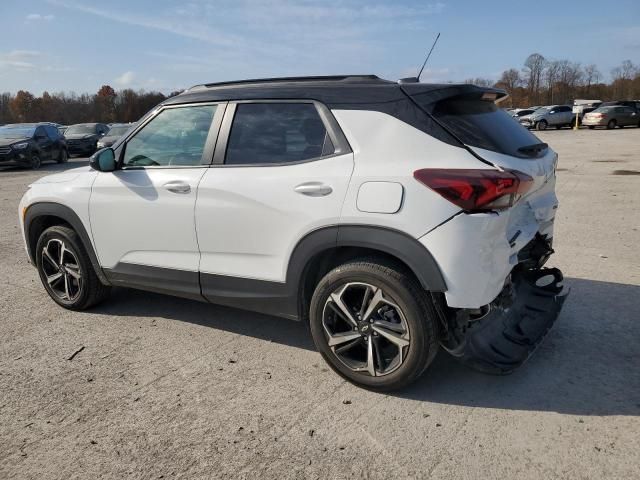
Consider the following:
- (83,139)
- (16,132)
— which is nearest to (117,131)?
(83,139)

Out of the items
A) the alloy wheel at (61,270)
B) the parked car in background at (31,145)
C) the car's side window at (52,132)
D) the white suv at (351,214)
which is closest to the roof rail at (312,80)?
the white suv at (351,214)

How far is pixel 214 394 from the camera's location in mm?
3225

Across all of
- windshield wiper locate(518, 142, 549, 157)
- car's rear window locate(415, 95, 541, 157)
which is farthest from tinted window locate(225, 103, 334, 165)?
windshield wiper locate(518, 142, 549, 157)

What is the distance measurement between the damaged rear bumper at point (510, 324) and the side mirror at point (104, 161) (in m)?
2.79

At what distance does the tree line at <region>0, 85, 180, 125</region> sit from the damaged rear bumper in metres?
77.1

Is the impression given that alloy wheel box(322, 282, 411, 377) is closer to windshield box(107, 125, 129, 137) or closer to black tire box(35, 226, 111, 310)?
black tire box(35, 226, 111, 310)

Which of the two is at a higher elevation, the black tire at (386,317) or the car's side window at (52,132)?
the car's side window at (52,132)

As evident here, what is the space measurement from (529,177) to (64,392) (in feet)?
10.2

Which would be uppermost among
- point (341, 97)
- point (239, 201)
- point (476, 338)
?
point (341, 97)

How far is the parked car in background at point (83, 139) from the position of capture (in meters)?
24.7

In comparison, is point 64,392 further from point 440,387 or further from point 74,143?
point 74,143

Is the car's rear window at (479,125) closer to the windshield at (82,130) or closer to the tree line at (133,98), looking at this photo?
the windshield at (82,130)

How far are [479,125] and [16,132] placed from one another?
2036cm

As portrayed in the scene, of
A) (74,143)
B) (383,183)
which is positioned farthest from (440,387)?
(74,143)
